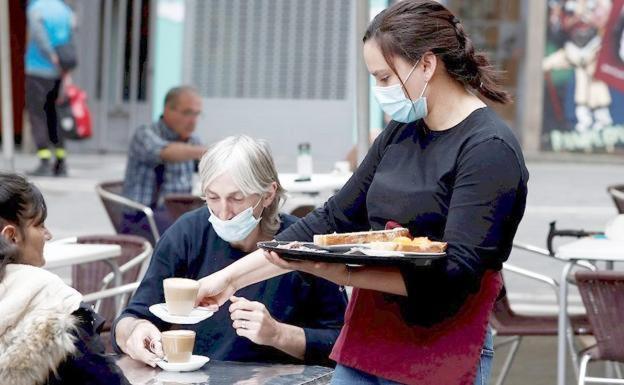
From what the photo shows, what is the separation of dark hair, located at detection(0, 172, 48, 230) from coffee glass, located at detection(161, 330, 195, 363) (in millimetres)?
453

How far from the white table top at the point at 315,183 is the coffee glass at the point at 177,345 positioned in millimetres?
4222

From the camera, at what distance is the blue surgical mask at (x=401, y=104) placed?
9.70 ft

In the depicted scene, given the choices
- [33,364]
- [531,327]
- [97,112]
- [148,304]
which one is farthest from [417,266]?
[97,112]

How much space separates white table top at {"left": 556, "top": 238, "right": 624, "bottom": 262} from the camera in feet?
17.4

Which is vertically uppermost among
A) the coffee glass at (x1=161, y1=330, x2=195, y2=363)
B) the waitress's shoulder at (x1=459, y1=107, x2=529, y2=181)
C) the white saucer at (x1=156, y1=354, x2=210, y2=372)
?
the waitress's shoulder at (x1=459, y1=107, x2=529, y2=181)

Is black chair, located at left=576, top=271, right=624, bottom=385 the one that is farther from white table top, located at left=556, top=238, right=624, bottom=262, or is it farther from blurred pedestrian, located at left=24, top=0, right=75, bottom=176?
blurred pedestrian, located at left=24, top=0, right=75, bottom=176

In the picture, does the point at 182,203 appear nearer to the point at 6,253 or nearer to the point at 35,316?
the point at 6,253

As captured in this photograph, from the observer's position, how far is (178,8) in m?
17.3

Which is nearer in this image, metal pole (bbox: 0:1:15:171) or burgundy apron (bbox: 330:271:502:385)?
burgundy apron (bbox: 330:271:502:385)

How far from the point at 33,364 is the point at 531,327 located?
11.8 feet

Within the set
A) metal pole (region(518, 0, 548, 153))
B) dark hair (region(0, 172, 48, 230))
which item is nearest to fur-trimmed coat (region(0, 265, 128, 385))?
dark hair (region(0, 172, 48, 230))

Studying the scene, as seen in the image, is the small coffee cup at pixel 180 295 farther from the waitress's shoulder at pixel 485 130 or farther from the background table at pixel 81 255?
the background table at pixel 81 255

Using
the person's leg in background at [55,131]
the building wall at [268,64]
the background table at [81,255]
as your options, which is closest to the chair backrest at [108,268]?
the background table at [81,255]

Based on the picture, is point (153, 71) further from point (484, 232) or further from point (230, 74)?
point (484, 232)
